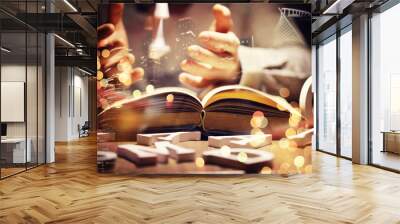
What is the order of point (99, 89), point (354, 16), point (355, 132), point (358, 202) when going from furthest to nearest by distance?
point (355, 132), point (354, 16), point (99, 89), point (358, 202)

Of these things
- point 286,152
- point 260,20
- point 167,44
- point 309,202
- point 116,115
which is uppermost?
point 260,20

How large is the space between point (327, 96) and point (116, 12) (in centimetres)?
650

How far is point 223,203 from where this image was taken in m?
4.42

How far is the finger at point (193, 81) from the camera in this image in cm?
625

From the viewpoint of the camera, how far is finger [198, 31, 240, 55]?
247 inches

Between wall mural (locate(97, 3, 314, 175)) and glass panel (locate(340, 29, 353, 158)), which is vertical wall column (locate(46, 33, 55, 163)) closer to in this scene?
wall mural (locate(97, 3, 314, 175))

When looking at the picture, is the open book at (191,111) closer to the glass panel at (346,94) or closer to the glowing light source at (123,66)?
the glowing light source at (123,66)

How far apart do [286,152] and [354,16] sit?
3322mm

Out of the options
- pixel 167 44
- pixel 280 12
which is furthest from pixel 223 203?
pixel 280 12

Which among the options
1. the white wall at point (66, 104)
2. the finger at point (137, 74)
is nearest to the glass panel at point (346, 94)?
the finger at point (137, 74)

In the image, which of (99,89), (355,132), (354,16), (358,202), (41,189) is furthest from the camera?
(355,132)

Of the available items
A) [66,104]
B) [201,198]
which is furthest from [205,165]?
[66,104]

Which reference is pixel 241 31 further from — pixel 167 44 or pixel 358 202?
pixel 358 202

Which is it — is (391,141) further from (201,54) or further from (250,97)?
(201,54)
